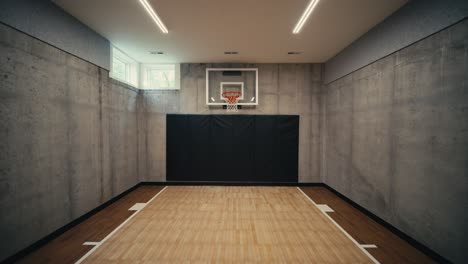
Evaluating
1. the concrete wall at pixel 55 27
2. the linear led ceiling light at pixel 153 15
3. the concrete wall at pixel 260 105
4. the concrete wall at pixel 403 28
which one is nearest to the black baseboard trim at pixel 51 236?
the concrete wall at pixel 260 105

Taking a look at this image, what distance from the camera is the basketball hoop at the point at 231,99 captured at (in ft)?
20.1

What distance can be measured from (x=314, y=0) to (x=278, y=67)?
324 centimetres

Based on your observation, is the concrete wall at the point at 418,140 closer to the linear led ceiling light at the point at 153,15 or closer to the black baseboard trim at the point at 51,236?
the linear led ceiling light at the point at 153,15

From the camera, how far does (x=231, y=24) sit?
3727 millimetres

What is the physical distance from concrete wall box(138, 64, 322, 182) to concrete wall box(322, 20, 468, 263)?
160 cm

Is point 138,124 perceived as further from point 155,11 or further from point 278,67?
point 278,67

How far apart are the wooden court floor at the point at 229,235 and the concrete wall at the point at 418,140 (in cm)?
94

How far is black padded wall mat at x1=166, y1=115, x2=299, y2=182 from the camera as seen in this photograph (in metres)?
6.19

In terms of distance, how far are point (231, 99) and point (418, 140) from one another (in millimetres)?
4289

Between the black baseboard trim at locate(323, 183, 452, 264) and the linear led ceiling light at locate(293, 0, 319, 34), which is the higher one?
the linear led ceiling light at locate(293, 0, 319, 34)

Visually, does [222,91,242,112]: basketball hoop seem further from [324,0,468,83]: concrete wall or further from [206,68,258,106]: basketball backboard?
[324,0,468,83]: concrete wall

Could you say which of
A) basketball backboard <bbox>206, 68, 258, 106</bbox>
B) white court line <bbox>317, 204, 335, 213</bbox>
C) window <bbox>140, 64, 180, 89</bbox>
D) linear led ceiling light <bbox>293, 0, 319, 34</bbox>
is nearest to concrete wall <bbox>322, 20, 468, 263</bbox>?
white court line <bbox>317, 204, 335, 213</bbox>

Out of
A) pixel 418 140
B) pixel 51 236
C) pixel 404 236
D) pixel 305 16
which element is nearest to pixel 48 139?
pixel 51 236

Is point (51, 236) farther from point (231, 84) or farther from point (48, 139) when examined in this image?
point (231, 84)
